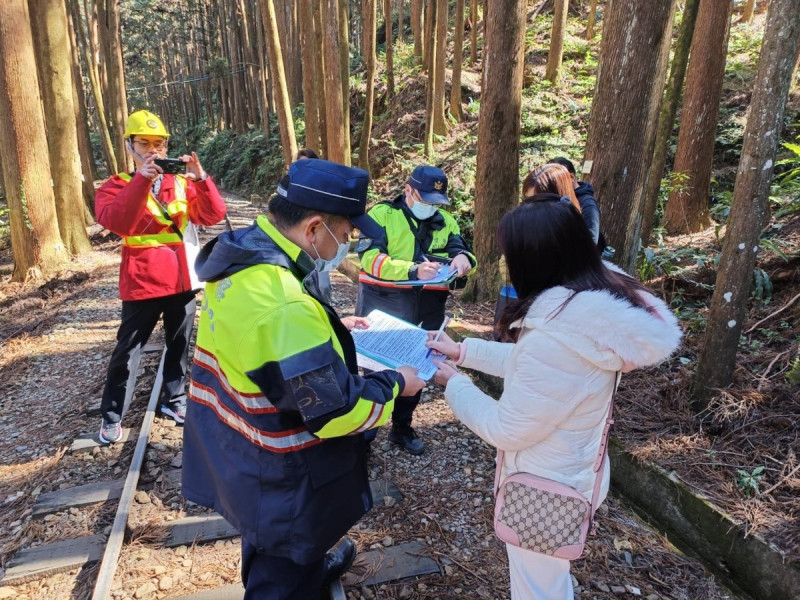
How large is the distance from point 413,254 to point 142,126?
2.27 metres

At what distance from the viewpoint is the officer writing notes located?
3.61 meters

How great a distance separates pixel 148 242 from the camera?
3.93 m

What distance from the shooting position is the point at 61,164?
1060cm

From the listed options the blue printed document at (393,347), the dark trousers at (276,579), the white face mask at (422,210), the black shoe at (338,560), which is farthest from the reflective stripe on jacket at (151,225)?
the dark trousers at (276,579)

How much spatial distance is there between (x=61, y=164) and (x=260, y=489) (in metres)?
11.7

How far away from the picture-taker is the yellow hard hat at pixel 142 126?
3721mm

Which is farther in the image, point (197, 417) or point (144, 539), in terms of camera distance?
point (144, 539)

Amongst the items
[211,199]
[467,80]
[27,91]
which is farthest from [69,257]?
[467,80]

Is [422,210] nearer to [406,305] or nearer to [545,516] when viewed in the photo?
[406,305]

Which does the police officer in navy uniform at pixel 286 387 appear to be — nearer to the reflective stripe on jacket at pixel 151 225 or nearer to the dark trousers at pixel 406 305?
the dark trousers at pixel 406 305

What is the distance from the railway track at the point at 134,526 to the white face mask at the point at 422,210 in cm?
208

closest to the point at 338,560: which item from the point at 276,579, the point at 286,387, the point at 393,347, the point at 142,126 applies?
the point at 276,579

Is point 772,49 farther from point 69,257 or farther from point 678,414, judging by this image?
point 69,257

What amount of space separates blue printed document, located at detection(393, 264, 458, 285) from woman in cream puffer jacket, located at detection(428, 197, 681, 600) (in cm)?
143
